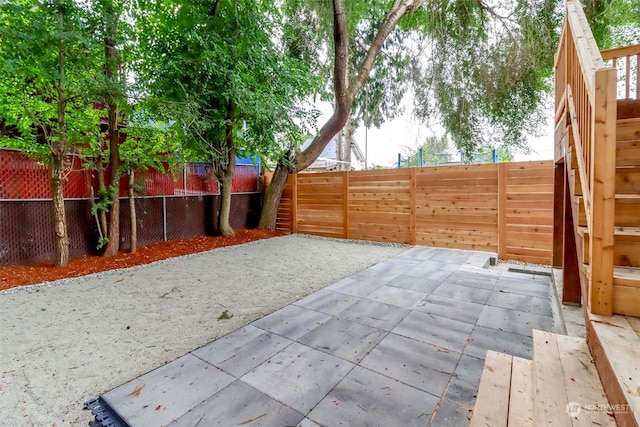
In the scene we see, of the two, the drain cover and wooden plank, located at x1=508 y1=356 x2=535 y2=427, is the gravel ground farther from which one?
wooden plank, located at x1=508 y1=356 x2=535 y2=427

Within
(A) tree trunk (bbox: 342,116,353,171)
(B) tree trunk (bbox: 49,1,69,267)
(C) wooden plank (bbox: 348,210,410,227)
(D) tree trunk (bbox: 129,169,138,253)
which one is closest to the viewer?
(B) tree trunk (bbox: 49,1,69,267)

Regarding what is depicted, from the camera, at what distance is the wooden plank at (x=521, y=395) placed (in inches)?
44.6

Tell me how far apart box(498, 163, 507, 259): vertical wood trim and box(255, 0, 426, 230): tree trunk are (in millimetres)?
3533

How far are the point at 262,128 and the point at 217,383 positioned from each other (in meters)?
4.88

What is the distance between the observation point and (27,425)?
4.81 ft

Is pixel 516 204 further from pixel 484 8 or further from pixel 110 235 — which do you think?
pixel 110 235

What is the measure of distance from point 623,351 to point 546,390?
0.99 feet

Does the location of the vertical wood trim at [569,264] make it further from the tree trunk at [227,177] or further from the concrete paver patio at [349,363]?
the tree trunk at [227,177]

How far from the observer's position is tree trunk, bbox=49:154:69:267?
411 cm

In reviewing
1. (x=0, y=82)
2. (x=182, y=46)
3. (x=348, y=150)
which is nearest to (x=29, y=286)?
(x=0, y=82)

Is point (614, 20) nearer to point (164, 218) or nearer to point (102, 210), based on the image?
point (164, 218)

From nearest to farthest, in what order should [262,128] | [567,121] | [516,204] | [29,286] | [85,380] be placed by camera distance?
[85,380], [567,121], [29,286], [516,204], [262,128]

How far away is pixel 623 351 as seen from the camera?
1.07m

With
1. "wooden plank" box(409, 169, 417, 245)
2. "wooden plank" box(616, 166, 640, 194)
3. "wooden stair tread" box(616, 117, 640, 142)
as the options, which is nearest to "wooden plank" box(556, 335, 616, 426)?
"wooden plank" box(616, 166, 640, 194)
